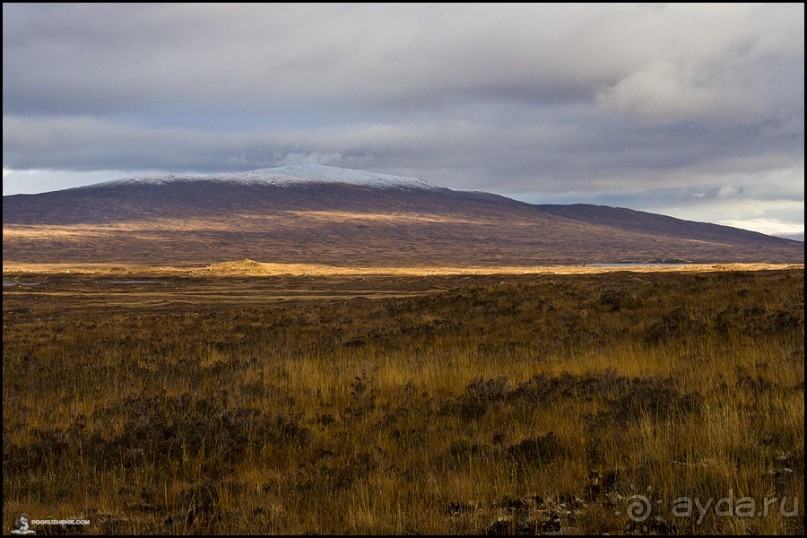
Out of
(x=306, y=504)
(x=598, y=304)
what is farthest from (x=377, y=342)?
(x=306, y=504)

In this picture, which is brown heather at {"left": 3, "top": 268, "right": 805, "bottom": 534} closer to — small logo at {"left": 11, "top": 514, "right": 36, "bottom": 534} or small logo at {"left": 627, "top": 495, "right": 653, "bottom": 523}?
small logo at {"left": 627, "top": 495, "right": 653, "bottom": 523}

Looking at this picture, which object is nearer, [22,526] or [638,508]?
[638,508]

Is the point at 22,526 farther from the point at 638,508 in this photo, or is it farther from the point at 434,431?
the point at 638,508

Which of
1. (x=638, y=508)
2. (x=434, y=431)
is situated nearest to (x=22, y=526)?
(x=434, y=431)

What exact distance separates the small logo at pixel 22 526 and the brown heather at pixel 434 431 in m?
0.16

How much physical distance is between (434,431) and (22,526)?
4.10 m

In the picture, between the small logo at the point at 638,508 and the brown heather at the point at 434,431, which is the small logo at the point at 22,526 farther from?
the small logo at the point at 638,508

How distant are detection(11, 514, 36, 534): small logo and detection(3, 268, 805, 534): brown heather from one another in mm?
158

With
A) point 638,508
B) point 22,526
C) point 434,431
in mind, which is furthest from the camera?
point 434,431

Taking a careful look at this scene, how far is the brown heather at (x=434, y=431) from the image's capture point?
15.9ft

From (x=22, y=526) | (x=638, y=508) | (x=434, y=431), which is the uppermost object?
(x=638, y=508)

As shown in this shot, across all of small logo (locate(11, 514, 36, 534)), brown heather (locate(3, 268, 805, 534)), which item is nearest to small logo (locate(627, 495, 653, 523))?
brown heather (locate(3, 268, 805, 534))

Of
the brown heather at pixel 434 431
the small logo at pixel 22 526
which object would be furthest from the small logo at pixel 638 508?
the small logo at pixel 22 526

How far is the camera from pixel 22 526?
4.89 m
